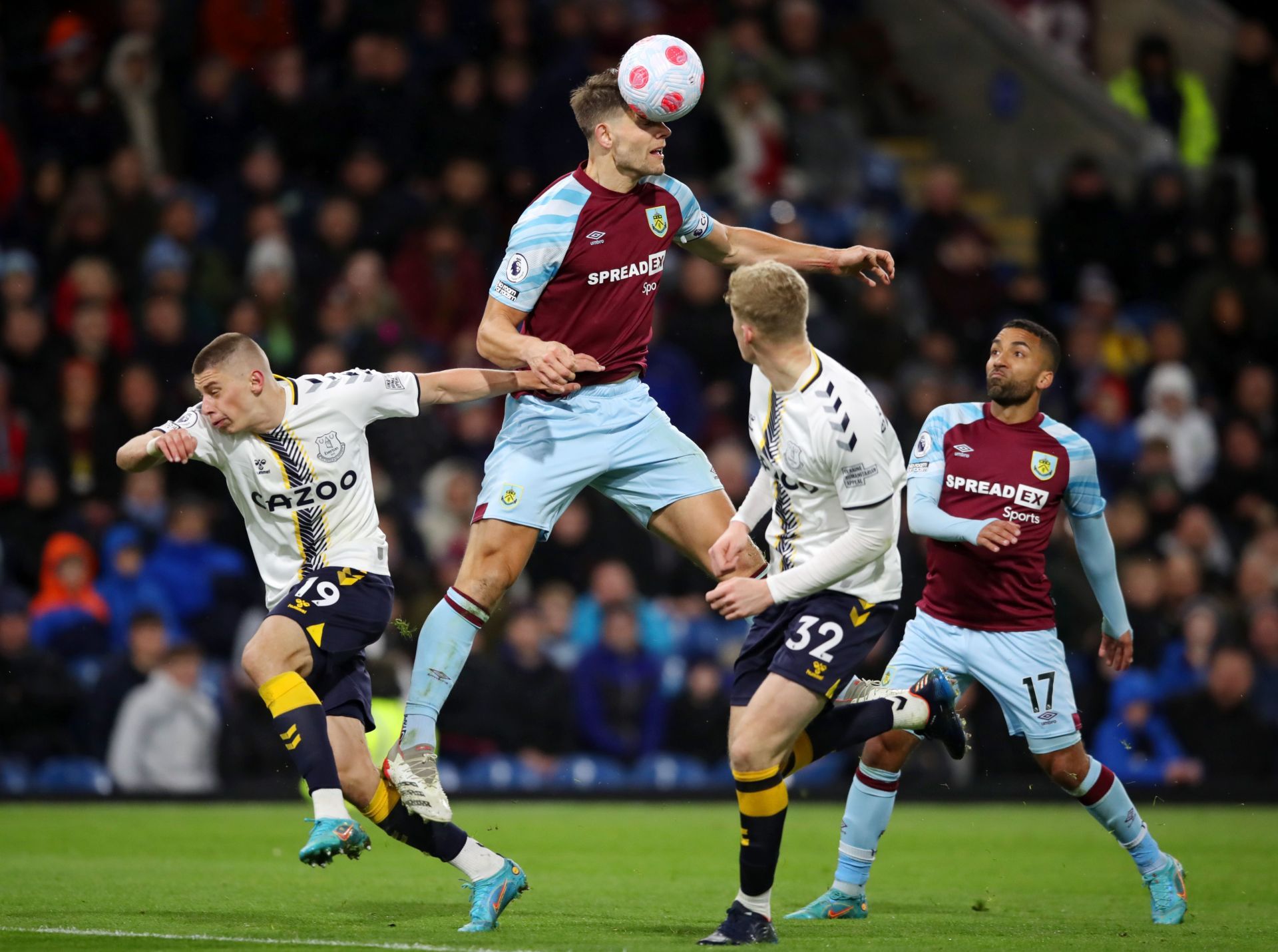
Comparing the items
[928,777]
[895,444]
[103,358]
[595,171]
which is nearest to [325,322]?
[103,358]

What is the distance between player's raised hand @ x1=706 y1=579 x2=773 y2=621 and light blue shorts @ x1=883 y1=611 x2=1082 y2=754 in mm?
1550

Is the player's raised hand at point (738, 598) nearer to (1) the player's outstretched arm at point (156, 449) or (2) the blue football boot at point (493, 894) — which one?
(2) the blue football boot at point (493, 894)

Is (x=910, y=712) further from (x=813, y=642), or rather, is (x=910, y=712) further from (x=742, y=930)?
(x=742, y=930)

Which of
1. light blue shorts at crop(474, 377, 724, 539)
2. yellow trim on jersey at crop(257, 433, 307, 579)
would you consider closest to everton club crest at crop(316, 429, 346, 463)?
yellow trim on jersey at crop(257, 433, 307, 579)

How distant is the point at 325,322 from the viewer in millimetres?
14992

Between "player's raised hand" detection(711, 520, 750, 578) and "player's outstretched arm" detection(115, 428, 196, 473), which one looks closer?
"player's raised hand" detection(711, 520, 750, 578)

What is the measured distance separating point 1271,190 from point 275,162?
967 centimetres

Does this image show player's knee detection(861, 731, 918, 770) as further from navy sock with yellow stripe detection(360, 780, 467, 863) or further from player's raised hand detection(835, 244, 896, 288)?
player's raised hand detection(835, 244, 896, 288)

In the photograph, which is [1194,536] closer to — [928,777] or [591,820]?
[928,777]

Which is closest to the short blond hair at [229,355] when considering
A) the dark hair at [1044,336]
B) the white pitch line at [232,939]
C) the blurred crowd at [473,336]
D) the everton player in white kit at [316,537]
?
the everton player in white kit at [316,537]

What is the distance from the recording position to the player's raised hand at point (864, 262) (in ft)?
27.3

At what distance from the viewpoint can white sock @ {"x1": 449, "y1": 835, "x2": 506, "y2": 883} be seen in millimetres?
7598

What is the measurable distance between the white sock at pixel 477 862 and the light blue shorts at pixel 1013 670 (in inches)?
77.2

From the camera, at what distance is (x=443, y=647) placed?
7.94 m
